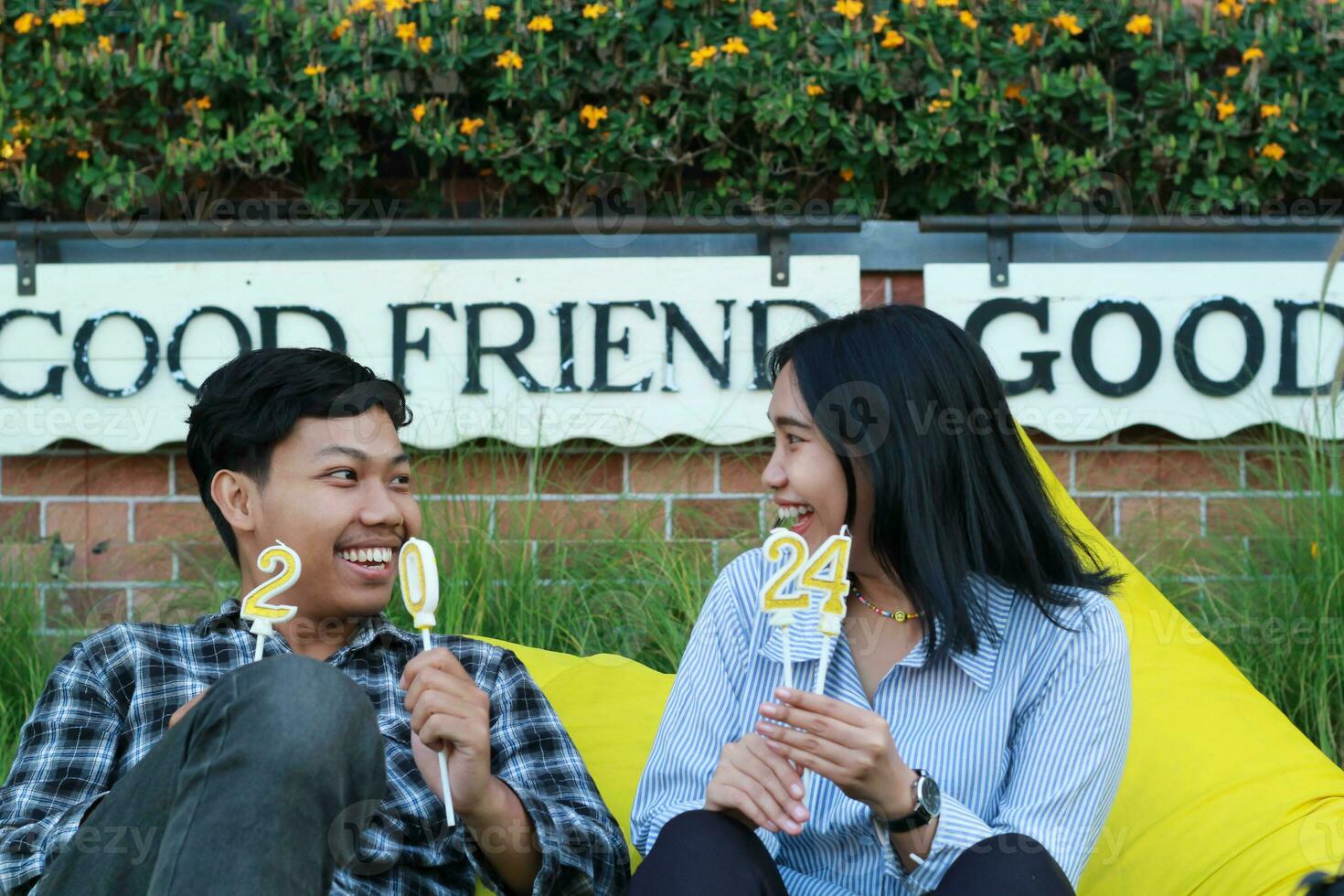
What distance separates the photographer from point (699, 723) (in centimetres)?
202

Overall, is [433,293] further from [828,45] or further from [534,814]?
[534,814]

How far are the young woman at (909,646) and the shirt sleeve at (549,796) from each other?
0.28ft

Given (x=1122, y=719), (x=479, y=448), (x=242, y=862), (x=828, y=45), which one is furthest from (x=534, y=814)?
(x=828, y=45)

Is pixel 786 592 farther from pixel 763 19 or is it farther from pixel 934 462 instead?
pixel 763 19

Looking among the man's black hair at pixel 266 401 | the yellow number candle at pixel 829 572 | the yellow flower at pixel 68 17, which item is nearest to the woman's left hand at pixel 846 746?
the yellow number candle at pixel 829 572

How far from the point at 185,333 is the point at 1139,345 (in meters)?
2.14

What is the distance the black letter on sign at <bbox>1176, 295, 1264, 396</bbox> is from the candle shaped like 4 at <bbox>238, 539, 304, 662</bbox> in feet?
7.07

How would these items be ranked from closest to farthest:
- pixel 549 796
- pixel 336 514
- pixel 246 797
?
pixel 246 797 < pixel 549 796 < pixel 336 514

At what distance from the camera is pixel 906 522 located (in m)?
1.97

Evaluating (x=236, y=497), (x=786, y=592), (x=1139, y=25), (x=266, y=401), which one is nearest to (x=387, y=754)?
(x=236, y=497)

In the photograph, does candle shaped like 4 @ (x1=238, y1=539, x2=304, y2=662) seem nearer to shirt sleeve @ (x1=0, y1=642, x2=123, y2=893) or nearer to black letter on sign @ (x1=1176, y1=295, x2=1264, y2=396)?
shirt sleeve @ (x1=0, y1=642, x2=123, y2=893)

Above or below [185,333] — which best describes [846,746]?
below

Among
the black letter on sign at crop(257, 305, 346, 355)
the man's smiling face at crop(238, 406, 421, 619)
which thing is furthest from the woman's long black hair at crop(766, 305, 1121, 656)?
the black letter on sign at crop(257, 305, 346, 355)

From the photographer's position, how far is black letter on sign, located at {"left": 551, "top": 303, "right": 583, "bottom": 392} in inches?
133
